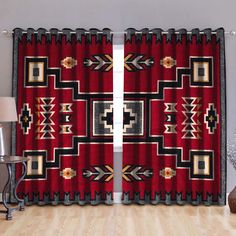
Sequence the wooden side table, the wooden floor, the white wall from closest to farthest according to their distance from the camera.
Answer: the wooden floor < the wooden side table < the white wall

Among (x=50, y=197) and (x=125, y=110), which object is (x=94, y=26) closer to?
(x=125, y=110)

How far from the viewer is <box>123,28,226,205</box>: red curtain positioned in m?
4.60

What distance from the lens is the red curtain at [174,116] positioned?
4598mm

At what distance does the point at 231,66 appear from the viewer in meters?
4.71

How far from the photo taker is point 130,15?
15.6ft

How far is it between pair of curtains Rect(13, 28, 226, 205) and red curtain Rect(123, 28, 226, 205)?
11 millimetres

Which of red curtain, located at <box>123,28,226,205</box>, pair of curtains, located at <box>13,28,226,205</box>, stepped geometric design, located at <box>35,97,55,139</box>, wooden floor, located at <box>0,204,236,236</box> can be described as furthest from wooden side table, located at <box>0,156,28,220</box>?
red curtain, located at <box>123,28,226,205</box>

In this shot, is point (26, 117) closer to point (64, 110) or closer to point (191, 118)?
point (64, 110)

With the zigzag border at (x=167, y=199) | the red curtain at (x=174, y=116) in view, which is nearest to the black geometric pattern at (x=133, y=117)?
the red curtain at (x=174, y=116)

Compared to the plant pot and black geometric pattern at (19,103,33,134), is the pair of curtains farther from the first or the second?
the plant pot

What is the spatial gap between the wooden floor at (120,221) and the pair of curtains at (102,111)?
0.74 feet

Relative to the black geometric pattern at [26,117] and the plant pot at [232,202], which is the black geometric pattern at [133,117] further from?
the plant pot at [232,202]

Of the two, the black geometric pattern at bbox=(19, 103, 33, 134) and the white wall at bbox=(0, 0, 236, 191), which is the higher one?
the white wall at bbox=(0, 0, 236, 191)

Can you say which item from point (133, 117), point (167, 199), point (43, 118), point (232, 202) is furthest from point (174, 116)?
point (43, 118)
